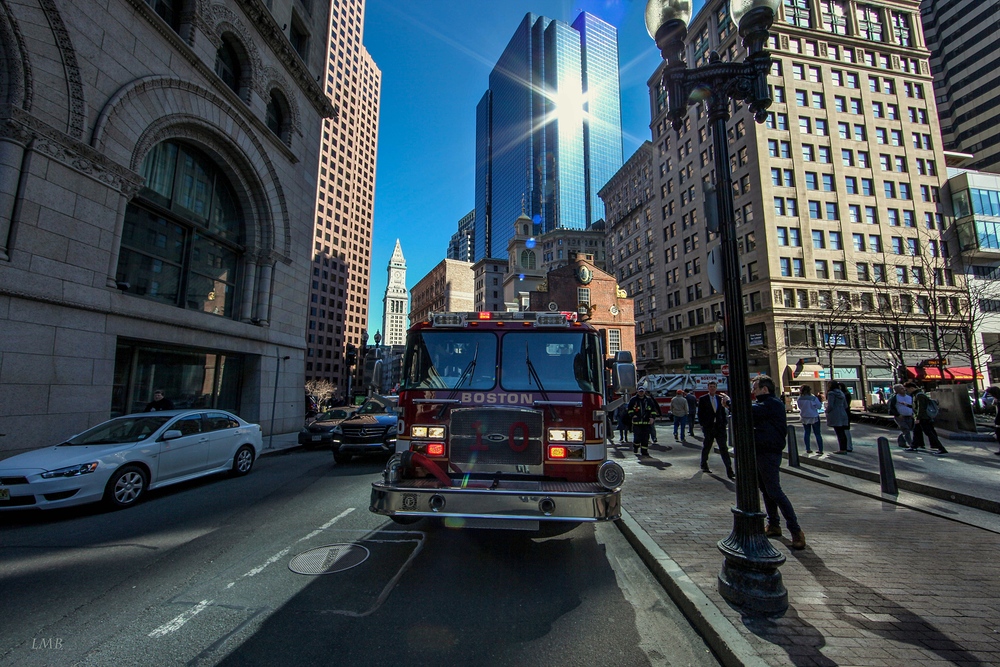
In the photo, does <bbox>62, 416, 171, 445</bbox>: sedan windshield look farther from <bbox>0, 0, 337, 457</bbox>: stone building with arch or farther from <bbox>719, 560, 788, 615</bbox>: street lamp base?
<bbox>719, 560, 788, 615</bbox>: street lamp base

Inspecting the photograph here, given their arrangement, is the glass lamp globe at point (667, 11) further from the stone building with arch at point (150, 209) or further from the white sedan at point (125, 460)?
the stone building with arch at point (150, 209)

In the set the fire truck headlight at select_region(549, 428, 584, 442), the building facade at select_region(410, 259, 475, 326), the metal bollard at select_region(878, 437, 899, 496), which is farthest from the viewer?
the building facade at select_region(410, 259, 475, 326)

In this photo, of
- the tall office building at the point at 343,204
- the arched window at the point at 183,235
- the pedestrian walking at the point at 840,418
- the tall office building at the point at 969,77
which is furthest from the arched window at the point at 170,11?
the tall office building at the point at 343,204

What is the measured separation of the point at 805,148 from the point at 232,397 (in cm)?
5344

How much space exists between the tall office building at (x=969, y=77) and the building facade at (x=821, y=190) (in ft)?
57.0

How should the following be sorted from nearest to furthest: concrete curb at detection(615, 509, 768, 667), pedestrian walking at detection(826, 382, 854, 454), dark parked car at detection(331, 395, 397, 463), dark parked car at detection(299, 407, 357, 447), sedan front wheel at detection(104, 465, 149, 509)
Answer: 1. concrete curb at detection(615, 509, 768, 667)
2. sedan front wheel at detection(104, 465, 149, 509)
3. pedestrian walking at detection(826, 382, 854, 454)
4. dark parked car at detection(331, 395, 397, 463)
5. dark parked car at detection(299, 407, 357, 447)

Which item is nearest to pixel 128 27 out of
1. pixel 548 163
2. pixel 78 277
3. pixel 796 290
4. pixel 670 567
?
pixel 78 277

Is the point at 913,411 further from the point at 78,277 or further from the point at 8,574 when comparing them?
the point at 78,277

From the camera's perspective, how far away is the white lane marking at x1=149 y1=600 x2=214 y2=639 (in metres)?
3.31

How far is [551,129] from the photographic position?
134500 mm

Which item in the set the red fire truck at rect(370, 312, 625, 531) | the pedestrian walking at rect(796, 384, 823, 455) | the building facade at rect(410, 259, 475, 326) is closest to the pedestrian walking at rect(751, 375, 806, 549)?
the red fire truck at rect(370, 312, 625, 531)

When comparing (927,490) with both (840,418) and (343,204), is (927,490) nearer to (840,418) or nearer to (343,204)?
(840,418)

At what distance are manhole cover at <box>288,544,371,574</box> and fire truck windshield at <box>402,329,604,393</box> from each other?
6.66ft

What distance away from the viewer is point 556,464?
500 cm
